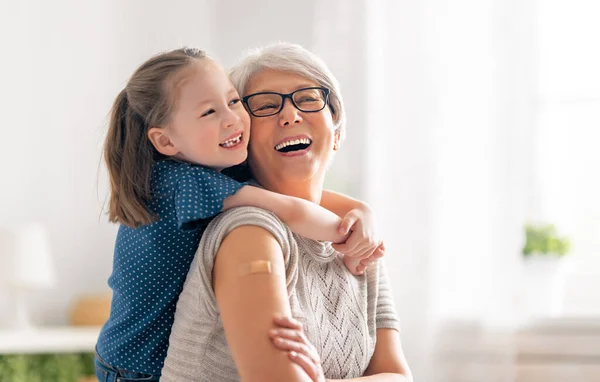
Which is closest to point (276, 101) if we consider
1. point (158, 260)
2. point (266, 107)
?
point (266, 107)

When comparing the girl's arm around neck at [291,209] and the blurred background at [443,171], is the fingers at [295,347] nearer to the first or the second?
the girl's arm around neck at [291,209]

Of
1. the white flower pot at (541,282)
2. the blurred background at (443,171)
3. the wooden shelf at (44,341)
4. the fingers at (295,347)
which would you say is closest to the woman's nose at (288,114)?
the fingers at (295,347)


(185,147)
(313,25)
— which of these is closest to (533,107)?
(313,25)

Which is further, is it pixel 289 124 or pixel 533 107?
pixel 533 107

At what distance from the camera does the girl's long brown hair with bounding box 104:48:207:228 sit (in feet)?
4.41

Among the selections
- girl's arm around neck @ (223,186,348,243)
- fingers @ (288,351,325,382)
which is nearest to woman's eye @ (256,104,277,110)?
girl's arm around neck @ (223,186,348,243)

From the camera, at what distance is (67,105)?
3824 millimetres

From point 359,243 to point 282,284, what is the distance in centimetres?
30

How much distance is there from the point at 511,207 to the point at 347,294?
218cm

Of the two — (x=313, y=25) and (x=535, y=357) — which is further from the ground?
(x=313, y=25)

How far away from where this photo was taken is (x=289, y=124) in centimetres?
151

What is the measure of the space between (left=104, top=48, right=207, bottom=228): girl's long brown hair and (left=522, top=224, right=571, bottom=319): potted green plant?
2431 millimetres

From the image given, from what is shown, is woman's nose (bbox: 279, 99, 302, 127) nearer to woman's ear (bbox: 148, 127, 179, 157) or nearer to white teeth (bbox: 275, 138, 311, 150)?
white teeth (bbox: 275, 138, 311, 150)

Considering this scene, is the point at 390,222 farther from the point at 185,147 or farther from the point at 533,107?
the point at 185,147
